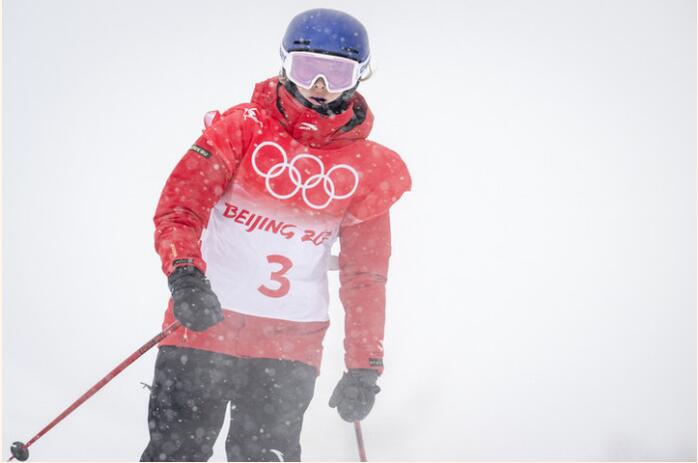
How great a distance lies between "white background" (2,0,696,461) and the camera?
8992 mm

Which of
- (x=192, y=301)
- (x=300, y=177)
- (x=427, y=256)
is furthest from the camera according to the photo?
(x=427, y=256)

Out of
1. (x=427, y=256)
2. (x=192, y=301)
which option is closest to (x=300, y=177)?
(x=192, y=301)

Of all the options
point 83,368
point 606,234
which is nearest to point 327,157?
point 83,368

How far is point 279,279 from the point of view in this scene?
2.98 meters

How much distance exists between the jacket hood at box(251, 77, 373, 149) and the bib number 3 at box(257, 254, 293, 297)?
1.57 feet

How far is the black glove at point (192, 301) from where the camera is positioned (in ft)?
8.17

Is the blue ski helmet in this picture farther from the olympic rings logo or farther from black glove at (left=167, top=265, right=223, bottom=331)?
black glove at (left=167, top=265, right=223, bottom=331)

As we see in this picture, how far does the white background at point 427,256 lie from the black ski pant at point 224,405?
4120mm

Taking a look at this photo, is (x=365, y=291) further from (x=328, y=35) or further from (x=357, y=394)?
(x=328, y=35)

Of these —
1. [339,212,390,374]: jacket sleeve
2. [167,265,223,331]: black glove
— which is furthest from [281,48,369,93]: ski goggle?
[167,265,223,331]: black glove

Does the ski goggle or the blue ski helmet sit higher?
the blue ski helmet

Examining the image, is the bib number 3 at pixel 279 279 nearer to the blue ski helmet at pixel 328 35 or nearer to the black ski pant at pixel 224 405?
the black ski pant at pixel 224 405

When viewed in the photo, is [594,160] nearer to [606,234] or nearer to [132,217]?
[606,234]

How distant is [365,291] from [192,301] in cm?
82
